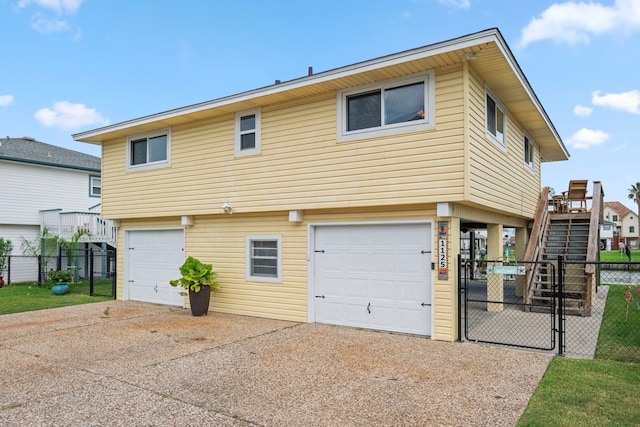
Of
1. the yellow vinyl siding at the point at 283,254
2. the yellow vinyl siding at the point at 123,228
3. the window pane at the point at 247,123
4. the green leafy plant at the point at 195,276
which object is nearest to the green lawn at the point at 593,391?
the yellow vinyl siding at the point at 283,254

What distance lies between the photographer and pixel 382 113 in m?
7.77

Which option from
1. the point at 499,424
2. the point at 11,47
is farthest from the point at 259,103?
the point at 11,47

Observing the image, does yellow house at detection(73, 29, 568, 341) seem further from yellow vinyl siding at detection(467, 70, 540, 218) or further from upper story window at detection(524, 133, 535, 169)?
upper story window at detection(524, 133, 535, 169)

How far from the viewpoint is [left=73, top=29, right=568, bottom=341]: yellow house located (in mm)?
7273

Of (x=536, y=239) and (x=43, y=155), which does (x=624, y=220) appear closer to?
(x=536, y=239)

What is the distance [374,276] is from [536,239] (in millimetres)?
5303

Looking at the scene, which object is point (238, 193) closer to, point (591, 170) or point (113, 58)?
point (113, 58)

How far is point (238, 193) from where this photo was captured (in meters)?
9.58

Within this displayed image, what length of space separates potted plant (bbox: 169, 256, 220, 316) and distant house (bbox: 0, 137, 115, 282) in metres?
9.36

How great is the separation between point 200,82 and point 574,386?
18.9 m

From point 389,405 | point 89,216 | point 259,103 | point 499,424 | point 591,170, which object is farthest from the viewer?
point 591,170

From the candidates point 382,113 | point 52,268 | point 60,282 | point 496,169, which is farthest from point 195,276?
point 52,268

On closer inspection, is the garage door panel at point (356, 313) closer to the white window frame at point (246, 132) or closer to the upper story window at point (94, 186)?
the white window frame at point (246, 132)

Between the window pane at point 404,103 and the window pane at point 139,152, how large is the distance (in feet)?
23.6
